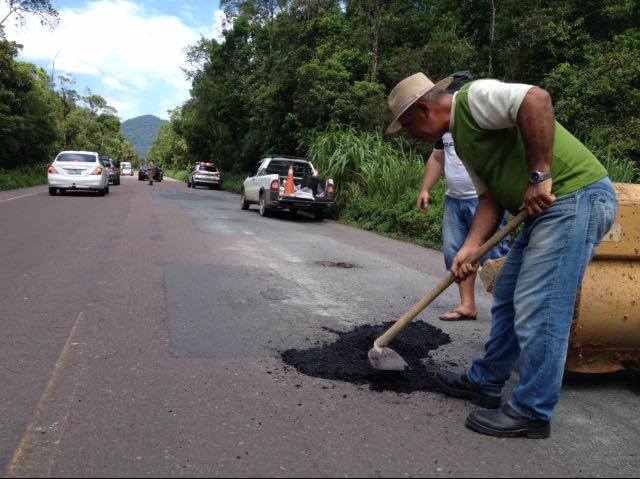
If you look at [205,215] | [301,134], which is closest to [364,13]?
[301,134]

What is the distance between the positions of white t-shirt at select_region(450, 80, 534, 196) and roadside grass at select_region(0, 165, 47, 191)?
77.1ft

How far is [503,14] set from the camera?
1791 cm

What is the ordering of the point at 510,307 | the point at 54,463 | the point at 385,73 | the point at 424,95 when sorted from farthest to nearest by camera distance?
the point at 385,73 < the point at 510,307 < the point at 424,95 < the point at 54,463

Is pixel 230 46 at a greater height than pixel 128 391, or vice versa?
pixel 230 46

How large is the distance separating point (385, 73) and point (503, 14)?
4.39 m

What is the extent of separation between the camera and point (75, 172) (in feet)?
60.3

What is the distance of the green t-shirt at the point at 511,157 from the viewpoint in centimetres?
250

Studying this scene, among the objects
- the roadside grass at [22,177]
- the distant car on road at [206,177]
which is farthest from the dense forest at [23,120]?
the distant car on road at [206,177]

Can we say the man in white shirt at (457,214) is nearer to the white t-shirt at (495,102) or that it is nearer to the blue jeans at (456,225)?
the blue jeans at (456,225)

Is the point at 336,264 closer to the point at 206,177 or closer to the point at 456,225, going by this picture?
the point at 456,225

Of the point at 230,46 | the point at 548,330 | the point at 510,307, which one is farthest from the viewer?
the point at 230,46

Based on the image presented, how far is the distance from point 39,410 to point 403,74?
58.3 ft

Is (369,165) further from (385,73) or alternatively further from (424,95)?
(424,95)

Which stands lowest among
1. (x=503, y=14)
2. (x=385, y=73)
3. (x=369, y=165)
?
(x=369, y=165)
